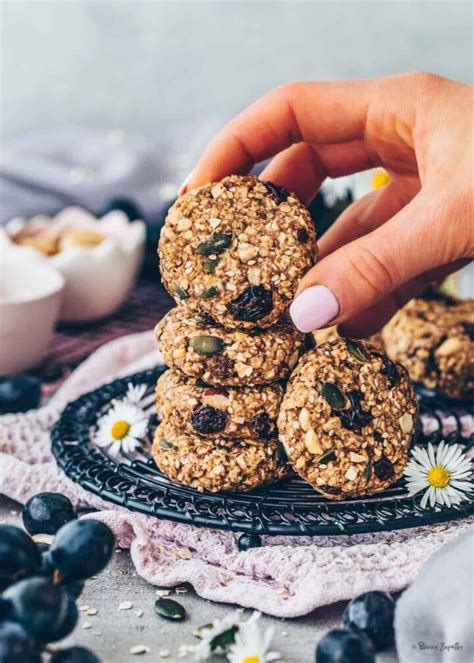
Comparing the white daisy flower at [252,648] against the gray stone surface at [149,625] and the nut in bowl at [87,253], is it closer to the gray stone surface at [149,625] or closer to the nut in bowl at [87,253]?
the gray stone surface at [149,625]

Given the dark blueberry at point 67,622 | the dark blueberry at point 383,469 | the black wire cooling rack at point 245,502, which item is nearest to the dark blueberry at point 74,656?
the dark blueberry at point 67,622

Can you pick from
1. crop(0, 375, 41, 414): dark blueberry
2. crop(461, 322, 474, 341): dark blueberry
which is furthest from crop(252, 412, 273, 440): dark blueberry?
crop(0, 375, 41, 414): dark blueberry

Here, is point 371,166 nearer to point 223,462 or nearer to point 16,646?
point 223,462

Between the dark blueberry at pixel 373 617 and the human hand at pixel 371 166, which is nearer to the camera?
the dark blueberry at pixel 373 617

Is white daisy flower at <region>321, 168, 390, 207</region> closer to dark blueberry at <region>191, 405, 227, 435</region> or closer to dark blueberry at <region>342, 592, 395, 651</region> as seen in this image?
dark blueberry at <region>191, 405, 227, 435</region>

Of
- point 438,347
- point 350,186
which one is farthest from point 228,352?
point 350,186

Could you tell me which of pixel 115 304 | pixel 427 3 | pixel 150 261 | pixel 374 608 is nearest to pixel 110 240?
pixel 115 304

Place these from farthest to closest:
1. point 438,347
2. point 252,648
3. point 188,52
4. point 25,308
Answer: point 188,52
point 25,308
point 438,347
point 252,648
